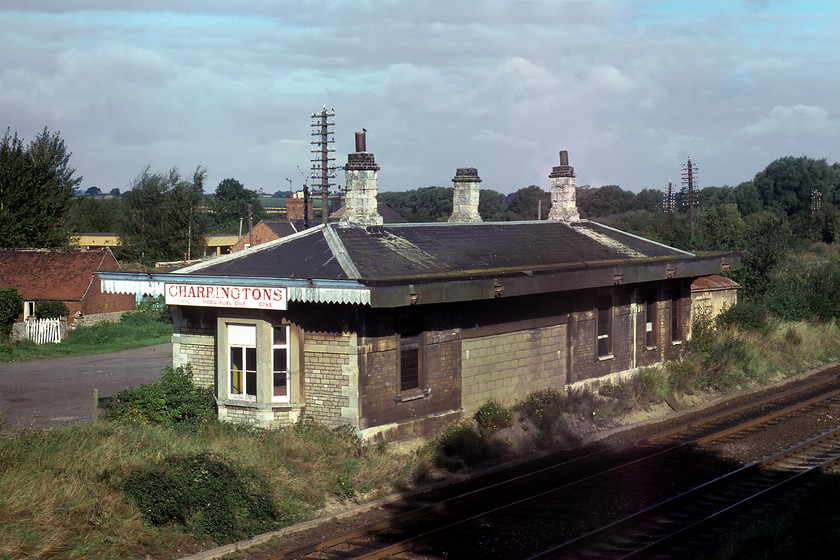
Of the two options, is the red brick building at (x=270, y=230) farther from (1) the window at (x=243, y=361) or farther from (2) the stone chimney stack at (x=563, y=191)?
(1) the window at (x=243, y=361)

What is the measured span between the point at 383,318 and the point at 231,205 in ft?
290

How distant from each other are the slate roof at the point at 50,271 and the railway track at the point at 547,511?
27.4 m

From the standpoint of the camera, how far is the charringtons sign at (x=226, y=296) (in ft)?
46.4

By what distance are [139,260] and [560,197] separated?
42.4 meters

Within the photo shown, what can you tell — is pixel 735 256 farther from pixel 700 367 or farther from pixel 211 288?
pixel 211 288

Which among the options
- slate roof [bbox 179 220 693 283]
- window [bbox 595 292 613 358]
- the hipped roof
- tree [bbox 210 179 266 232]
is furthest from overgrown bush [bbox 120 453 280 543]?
tree [bbox 210 179 266 232]

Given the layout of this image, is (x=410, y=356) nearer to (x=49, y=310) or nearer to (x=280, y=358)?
(x=280, y=358)

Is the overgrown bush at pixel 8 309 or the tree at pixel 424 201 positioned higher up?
the tree at pixel 424 201

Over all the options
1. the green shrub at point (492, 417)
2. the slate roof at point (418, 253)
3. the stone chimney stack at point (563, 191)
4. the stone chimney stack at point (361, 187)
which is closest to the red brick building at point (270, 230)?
the stone chimney stack at point (563, 191)

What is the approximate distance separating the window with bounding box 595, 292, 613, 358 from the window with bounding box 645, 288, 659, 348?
76.7 inches

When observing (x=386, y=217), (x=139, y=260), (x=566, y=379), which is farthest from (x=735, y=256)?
(x=139, y=260)

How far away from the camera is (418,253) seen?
16.9m

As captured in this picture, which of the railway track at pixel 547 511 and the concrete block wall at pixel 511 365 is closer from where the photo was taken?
the railway track at pixel 547 511

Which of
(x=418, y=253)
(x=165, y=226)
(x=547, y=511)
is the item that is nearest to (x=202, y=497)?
(x=547, y=511)
